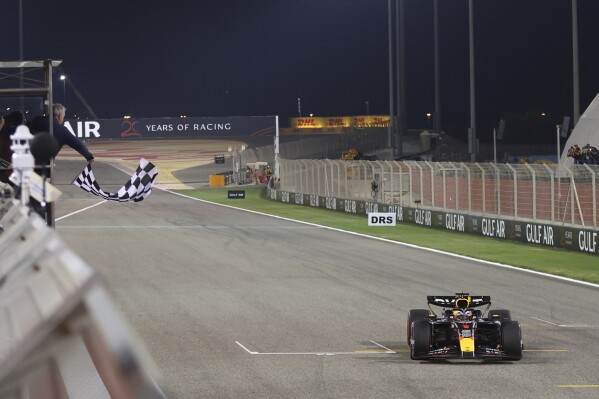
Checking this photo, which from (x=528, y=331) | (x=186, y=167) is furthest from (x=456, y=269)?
(x=186, y=167)

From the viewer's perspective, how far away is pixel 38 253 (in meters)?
3.25

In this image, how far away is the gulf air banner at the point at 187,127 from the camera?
81.9 m

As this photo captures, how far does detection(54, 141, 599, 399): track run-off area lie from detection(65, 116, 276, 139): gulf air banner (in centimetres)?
5245

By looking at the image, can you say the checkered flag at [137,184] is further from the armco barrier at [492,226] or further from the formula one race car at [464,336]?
the armco barrier at [492,226]

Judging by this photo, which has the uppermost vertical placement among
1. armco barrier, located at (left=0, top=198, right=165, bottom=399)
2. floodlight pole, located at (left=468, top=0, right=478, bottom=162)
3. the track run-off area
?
floodlight pole, located at (left=468, top=0, right=478, bottom=162)

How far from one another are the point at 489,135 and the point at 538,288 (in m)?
123

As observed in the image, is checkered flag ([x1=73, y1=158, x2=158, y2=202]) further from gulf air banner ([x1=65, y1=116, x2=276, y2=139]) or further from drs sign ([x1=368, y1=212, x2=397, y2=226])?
gulf air banner ([x1=65, y1=116, x2=276, y2=139])

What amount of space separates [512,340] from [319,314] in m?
4.16

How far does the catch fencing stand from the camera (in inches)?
976

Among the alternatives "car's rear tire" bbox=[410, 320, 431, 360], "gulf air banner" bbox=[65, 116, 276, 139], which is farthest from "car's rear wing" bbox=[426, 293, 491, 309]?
"gulf air banner" bbox=[65, 116, 276, 139]

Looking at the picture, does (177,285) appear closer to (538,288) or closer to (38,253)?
(538,288)

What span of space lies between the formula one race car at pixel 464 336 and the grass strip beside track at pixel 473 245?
7661 mm

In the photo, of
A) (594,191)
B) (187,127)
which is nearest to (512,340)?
(594,191)

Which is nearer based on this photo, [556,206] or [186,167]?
[556,206]
